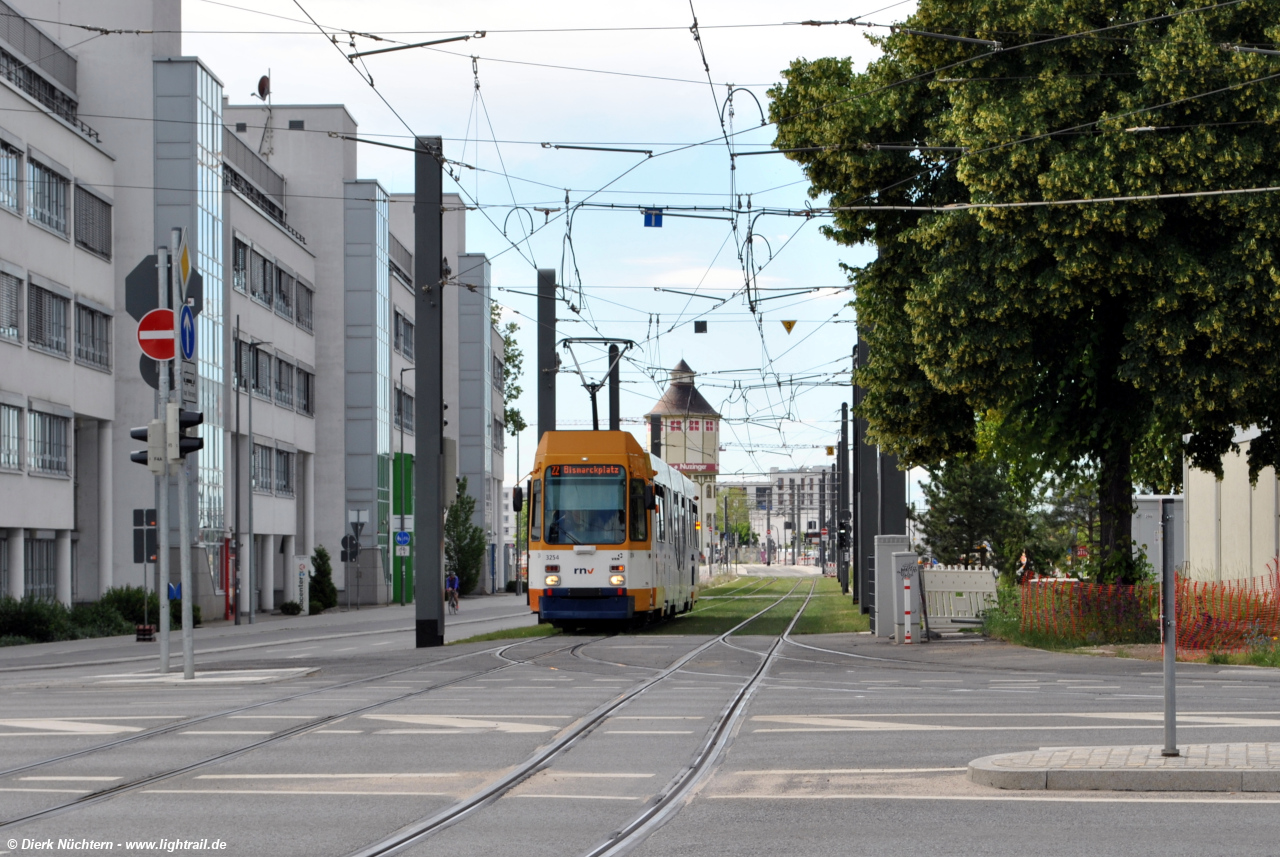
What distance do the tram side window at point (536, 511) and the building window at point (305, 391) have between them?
4151 cm

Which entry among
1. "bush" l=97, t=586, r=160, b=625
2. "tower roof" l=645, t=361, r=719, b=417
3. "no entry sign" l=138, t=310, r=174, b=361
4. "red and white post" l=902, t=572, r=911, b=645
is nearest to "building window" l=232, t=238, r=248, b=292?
"bush" l=97, t=586, r=160, b=625

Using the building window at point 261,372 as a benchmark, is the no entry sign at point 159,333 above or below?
below

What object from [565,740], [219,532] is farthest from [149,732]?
[219,532]

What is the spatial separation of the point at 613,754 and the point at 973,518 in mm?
47092

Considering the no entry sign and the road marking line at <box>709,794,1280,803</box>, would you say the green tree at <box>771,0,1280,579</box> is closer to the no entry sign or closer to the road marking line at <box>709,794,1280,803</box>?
the no entry sign

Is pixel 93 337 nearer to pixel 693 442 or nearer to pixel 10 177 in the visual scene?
pixel 10 177

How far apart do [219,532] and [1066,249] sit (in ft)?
131

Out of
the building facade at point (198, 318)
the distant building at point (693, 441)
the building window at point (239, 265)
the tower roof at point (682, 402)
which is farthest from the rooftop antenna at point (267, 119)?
the tower roof at point (682, 402)

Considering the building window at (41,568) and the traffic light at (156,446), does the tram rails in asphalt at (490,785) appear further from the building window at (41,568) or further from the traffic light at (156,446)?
the building window at (41,568)

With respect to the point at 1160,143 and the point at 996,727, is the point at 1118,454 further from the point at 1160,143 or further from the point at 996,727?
the point at 996,727

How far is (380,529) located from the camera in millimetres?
77625

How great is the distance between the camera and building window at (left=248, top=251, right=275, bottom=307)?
62594 millimetres

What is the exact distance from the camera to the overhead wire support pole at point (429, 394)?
2834 centimetres

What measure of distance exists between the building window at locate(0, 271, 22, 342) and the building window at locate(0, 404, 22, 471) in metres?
2.00
